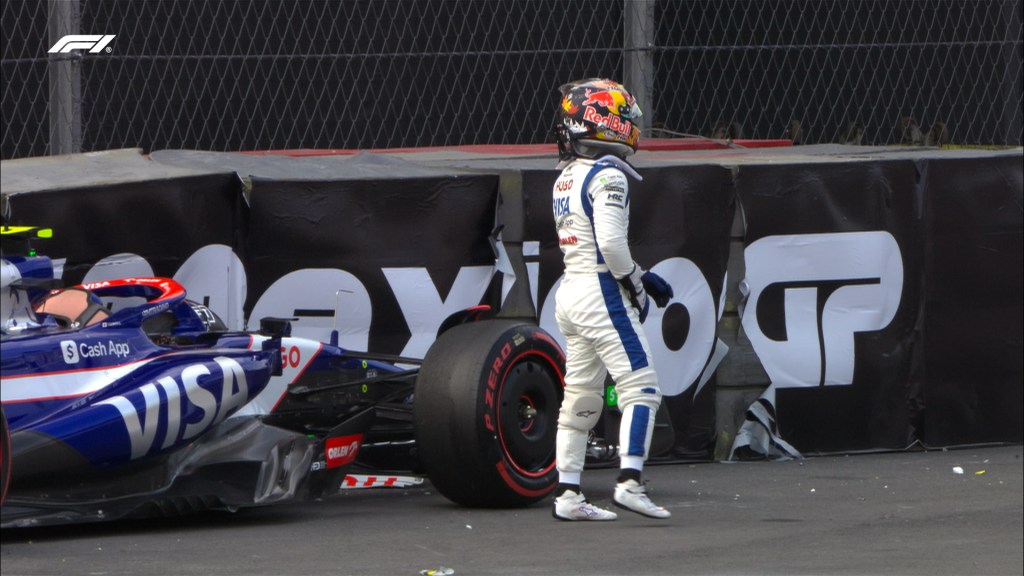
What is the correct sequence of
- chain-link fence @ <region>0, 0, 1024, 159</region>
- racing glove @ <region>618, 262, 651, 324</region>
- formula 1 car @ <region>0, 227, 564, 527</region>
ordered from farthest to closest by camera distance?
chain-link fence @ <region>0, 0, 1024, 159</region>
racing glove @ <region>618, 262, 651, 324</region>
formula 1 car @ <region>0, 227, 564, 527</region>

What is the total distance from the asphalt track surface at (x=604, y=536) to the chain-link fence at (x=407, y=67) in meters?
2.79

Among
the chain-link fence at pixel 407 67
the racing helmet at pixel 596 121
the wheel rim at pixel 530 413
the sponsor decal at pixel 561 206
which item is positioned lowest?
the wheel rim at pixel 530 413

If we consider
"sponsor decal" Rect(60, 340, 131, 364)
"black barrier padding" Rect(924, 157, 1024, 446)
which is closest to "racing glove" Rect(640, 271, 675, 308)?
"sponsor decal" Rect(60, 340, 131, 364)

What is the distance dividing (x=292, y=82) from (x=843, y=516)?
5.46 m

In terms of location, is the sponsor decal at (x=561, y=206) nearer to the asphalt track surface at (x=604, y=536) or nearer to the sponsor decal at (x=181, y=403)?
the asphalt track surface at (x=604, y=536)

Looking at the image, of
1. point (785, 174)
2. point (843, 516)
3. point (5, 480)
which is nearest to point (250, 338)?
point (5, 480)

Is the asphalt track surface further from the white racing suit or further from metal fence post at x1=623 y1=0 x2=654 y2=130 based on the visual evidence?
metal fence post at x1=623 y1=0 x2=654 y2=130

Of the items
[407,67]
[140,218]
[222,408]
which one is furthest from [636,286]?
[407,67]

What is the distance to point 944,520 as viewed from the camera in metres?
6.96

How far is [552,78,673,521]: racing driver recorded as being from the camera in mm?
6832

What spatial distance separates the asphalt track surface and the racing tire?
0.13 meters

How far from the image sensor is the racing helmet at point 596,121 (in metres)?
6.96

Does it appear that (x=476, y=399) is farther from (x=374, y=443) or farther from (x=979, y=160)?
(x=979, y=160)

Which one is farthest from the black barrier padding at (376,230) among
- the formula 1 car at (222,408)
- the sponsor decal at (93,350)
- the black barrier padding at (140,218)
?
the sponsor decal at (93,350)
